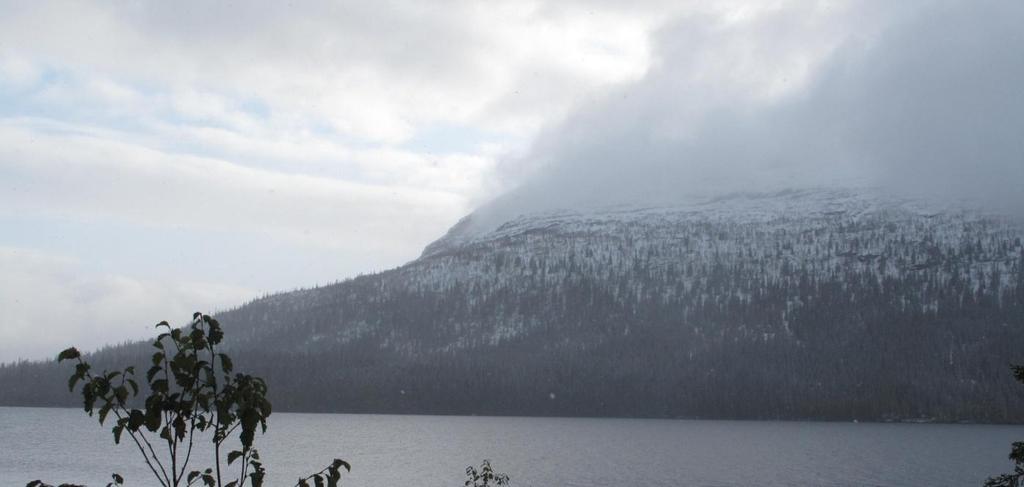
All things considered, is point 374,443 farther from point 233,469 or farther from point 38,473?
point 38,473

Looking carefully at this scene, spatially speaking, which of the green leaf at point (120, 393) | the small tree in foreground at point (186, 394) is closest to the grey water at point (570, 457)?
the green leaf at point (120, 393)

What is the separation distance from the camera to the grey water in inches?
4279

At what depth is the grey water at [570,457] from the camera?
109 metres

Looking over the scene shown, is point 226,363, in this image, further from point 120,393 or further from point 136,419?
point 120,393

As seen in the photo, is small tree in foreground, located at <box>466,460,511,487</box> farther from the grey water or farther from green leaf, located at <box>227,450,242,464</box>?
the grey water

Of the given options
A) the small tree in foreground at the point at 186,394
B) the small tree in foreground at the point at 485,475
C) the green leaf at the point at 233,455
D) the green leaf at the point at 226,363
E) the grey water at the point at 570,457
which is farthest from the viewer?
the grey water at the point at 570,457

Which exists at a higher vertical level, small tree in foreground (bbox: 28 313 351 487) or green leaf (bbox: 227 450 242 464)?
small tree in foreground (bbox: 28 313 351 487)

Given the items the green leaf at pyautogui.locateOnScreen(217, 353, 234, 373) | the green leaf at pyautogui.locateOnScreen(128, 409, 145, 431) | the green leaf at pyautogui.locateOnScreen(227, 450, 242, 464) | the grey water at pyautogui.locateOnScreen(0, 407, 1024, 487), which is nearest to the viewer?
the green leaf at pyautogui.locateOnScreen(217, 353, 234, 373)

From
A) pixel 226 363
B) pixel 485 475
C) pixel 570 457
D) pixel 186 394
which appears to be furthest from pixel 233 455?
pixel 570 457

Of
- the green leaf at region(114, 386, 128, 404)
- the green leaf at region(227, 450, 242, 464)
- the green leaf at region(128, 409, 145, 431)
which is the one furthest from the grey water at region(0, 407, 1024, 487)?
the green leaf at region(128, 409, 145, 431)

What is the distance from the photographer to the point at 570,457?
13662 cm

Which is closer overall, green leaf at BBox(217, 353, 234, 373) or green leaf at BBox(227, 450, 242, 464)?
green leaf at BBox(217, 353, 234, 373)

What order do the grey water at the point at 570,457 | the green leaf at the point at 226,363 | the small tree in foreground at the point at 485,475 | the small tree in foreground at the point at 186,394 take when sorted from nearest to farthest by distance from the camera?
the green leaf at the point at 226,363
the small tree in foreground at the point at 186,394
the small tree in foreground at the point at 485,475
the grey water at the point at 570,457

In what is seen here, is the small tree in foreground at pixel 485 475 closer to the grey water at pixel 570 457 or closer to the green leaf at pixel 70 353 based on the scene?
the green leaf at pixel 70 353
